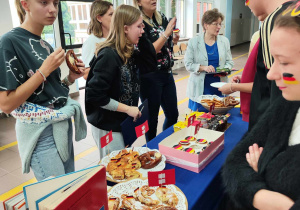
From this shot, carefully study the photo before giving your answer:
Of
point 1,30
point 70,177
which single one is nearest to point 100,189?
point 70,177

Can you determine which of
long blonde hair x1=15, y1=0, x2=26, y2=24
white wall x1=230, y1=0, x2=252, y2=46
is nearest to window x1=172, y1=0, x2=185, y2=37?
white wall x1=230, y1=0, x2=252, y2=46

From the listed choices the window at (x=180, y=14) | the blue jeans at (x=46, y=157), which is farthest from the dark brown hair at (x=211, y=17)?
the window at (x=180, y=14)

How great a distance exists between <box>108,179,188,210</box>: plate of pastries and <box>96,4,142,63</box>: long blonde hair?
95 centimetres

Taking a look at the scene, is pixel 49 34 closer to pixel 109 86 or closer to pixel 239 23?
pixel 109 86

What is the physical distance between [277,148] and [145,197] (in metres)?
0.60

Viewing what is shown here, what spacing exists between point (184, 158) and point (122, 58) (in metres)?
0.83

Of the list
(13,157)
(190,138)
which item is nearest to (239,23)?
(13,157)

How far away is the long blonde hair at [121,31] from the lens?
1793 millimetres

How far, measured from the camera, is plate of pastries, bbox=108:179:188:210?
3.59 ft

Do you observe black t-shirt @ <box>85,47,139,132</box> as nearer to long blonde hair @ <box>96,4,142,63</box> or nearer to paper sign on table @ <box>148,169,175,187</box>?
long blonde hair @ <box>96,4,142,63</box>

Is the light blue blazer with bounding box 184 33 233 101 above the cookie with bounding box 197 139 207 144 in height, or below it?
above

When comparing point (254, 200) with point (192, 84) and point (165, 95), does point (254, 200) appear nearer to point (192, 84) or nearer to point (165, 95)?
point (165, 95)

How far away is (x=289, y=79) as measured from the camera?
0.76 metres

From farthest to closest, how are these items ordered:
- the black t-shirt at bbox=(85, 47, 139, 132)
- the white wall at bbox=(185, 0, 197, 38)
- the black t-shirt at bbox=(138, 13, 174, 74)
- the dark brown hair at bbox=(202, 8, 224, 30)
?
the white wall at bbox=(185, 0, 197, 38)
the dark brown hair at bbox=(202, 8, 224, 30)
the black t-shirt at bbox=(138, 13, 174, 74)
the black t-shirt at bbox=(85, 47, 139, 132)
